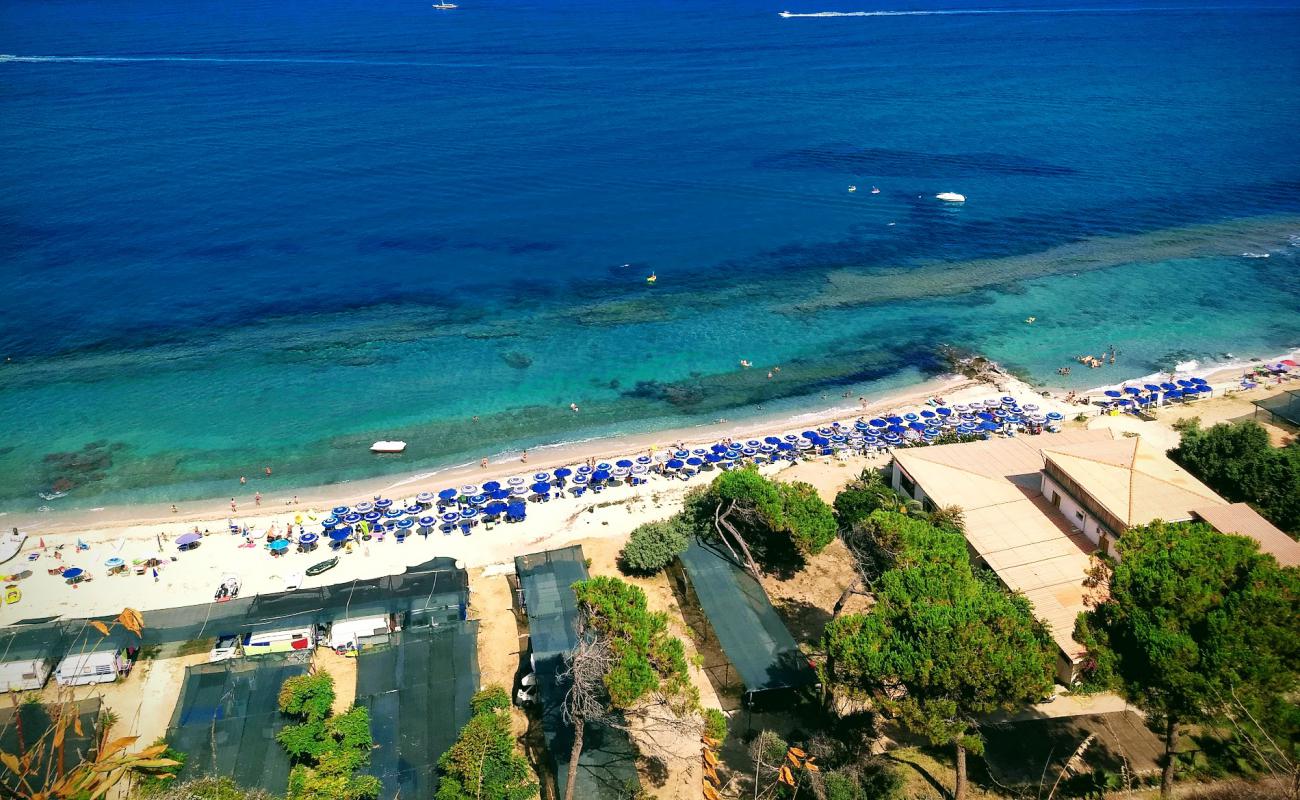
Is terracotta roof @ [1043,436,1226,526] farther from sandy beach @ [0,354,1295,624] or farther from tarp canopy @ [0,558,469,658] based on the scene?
tarp canopy @ [0,558,469,658]

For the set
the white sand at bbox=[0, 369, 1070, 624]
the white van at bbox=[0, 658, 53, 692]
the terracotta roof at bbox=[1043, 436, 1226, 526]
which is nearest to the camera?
the white van at bbox=[0, 658, 53, 692]

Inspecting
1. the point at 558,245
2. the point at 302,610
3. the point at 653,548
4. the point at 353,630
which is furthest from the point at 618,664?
the point at 558,245

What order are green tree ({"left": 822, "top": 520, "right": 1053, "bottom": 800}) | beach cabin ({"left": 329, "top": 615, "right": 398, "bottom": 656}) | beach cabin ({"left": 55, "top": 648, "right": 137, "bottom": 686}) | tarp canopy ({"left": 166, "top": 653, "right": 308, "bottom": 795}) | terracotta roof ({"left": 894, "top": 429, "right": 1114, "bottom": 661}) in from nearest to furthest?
green tree ({"left": 822, "top": 520, "right": 1053, "bottom": 800})
tarp canopy ({"left": 166, "top": 653, "right": 308, "bottom": 795})
beach cabin ({"left": 55, "top": 648, "right": 137, "bottom": 686})
terracotta roof ({"left": 894, "top": 429, "right": 1114, "bottom": 661})
beach cabin ({"left": 329, "top": 615, "right": 398, "bottom": 656})

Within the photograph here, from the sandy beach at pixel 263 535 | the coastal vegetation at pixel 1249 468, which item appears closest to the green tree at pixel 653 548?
the sandy beach at pixel 263 535

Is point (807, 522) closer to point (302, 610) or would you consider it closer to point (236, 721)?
point (302, 610)

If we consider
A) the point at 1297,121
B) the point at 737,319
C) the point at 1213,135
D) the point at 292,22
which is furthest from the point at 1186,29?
the point at 292,22

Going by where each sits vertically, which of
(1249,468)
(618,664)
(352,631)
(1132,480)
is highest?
(618,664)

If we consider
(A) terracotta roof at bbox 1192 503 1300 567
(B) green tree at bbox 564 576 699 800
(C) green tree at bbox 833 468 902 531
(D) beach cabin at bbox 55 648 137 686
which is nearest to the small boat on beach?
(D) beach cabin at bbox 55 648 137 686
